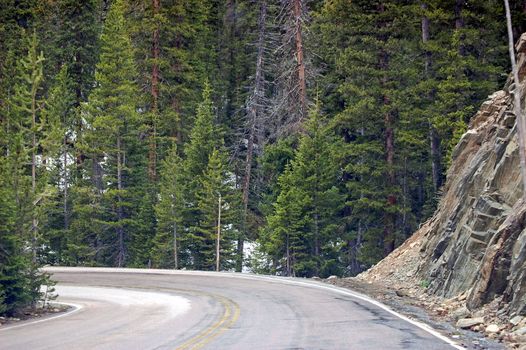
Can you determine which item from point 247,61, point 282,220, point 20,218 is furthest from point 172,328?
point 247,61

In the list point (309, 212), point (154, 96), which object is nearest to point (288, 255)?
point (309, 212)

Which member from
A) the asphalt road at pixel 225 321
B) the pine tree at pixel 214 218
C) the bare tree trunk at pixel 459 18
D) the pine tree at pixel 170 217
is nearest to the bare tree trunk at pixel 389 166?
the bare tree trunk at pixel 459 18

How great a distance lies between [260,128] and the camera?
4706 cm

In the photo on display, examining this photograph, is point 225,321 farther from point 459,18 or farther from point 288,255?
point 459,18

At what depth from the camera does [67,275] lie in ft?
109

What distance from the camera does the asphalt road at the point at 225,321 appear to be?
→ 1202 cm

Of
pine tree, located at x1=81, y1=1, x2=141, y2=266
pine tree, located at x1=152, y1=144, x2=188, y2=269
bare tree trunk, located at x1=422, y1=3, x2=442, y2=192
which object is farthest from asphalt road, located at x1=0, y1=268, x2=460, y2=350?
pine tree, located at x1=81, y1=1, x2=141, y2=266

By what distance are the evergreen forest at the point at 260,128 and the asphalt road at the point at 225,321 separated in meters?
10.6

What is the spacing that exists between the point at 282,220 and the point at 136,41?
19.8 metres

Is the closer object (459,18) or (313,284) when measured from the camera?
(313,284)

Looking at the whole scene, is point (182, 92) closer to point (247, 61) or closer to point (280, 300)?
point (247, 61)

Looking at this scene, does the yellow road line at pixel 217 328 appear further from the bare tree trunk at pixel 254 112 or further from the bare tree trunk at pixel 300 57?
the bare tree trunk at pixel 254 112

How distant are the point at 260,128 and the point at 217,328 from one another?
33.7 meters

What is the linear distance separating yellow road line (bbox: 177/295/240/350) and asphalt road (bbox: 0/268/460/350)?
0.02m
